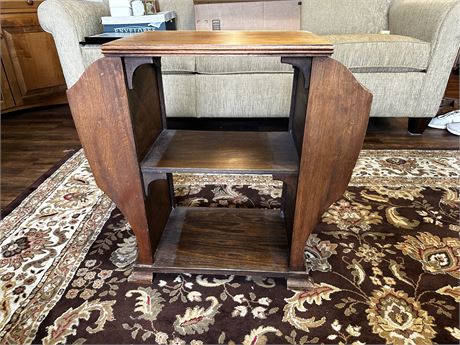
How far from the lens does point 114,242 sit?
1041mm

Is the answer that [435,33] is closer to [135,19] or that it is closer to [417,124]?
[417,124]

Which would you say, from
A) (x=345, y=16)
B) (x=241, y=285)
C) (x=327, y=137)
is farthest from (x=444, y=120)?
(x=241, y=285)

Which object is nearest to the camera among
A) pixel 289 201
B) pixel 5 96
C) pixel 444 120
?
pixel 289 201

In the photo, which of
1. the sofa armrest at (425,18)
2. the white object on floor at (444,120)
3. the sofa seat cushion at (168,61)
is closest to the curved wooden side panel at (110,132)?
the sofa seat cushion at (168,61)

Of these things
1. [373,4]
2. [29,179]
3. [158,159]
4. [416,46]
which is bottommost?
[29,179]

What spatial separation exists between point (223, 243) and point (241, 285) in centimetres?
13

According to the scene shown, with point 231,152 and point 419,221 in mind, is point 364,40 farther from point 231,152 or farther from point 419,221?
point 231,152

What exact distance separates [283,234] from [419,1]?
155 centimetres

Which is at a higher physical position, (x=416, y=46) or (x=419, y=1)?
(x=419, y=1)

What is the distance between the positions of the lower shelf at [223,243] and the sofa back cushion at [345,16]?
1.49 metres

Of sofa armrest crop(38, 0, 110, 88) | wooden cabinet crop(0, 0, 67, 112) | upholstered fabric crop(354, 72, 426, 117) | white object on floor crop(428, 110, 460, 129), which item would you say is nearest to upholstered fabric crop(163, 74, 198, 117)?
sofa armrest crop(38, 0, 110, 88)

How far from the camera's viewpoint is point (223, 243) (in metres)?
0.94

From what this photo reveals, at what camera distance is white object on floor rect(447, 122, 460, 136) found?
179 cm

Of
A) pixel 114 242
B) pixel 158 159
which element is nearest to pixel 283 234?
pixel 158 159
